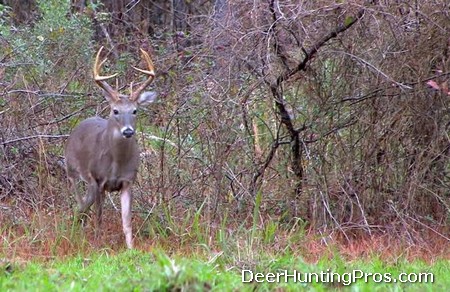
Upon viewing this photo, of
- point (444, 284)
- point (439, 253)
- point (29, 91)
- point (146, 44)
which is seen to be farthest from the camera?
point (146, 44)

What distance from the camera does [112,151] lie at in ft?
32.7

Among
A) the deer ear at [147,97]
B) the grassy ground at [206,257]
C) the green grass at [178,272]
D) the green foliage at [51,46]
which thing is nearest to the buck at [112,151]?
the deer ear at [147,97]

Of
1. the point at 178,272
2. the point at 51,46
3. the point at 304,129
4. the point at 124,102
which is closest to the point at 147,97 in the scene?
the point at 124,102

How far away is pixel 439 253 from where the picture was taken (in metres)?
8.96

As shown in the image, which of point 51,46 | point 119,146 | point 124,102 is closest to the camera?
point 124,102

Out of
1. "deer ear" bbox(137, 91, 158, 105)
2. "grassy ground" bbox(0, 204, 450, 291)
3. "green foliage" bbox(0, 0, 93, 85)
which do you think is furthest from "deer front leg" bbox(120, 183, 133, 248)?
"green foliage" bbox(0, 0, 93, 85)

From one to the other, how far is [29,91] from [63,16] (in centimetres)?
246

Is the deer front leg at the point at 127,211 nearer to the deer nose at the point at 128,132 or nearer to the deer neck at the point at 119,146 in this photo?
the deer neck at the point at 119,146

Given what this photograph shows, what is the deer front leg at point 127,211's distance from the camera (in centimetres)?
923

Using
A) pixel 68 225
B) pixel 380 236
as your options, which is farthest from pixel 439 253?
pixel 68 225

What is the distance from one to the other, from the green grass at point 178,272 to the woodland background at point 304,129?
1542 mm

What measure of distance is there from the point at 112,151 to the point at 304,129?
1.90 metres

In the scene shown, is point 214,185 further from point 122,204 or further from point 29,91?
point 29,91

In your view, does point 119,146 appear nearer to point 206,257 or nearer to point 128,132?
point 128,132
